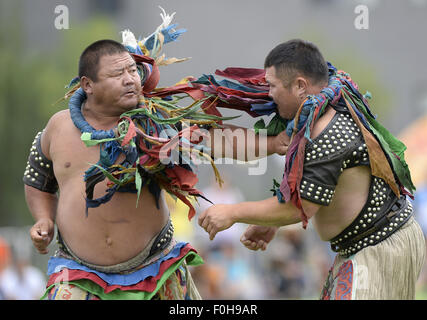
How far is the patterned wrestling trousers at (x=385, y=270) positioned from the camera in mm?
3535

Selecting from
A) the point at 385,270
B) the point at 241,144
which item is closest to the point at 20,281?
the point at 241,144

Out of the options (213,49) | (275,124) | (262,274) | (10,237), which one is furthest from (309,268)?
(213,49)

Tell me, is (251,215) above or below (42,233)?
above

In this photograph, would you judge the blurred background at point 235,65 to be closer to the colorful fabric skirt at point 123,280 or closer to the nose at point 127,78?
the colorful fabric skirt at point 123,280

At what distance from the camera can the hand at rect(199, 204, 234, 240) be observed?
350cm

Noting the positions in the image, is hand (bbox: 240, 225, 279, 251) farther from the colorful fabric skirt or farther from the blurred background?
the blurred background

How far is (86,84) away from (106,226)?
0.75m

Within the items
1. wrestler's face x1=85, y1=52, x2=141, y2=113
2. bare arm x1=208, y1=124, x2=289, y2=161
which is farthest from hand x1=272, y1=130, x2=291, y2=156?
wrestler's face x1=85, y1=52, x2=141, y2=113

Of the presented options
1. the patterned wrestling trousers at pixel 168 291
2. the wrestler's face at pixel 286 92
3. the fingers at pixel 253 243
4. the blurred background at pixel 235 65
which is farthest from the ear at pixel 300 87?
the blurred background at pixel 235 65

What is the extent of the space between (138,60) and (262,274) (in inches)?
262

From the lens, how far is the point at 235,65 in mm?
17953

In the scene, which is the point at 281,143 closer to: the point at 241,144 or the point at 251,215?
the point at 241,144

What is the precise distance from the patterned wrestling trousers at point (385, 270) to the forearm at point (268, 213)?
1.30 ft
